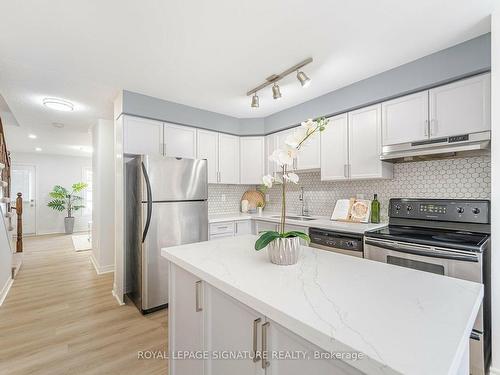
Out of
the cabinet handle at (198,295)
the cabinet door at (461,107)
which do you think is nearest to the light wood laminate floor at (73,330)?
the cabinet handle at (198,295)

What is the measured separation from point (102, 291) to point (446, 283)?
3675mm

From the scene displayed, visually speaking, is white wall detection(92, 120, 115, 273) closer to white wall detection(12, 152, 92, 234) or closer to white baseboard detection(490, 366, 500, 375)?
white baseboard detection(490, 366, 500, 375)

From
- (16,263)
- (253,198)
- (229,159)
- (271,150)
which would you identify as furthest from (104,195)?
(271,150)

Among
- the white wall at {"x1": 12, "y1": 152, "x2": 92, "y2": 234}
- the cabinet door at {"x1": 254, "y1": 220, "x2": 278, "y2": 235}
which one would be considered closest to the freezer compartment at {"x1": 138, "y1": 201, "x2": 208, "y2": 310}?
the cabinet door at {"x1": 254, "y1": 220, "x2": 278, "y2": 235}

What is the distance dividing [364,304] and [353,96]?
2475 mm

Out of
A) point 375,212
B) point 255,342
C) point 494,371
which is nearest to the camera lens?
point 255,342

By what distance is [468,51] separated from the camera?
1.97m

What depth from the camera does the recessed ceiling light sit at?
317 cm

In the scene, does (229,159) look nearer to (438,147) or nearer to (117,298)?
(117,298)

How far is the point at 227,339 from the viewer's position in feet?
3.62

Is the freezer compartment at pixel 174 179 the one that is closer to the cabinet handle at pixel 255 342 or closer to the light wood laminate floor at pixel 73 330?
the light wood laminate floor at pixel 73 330

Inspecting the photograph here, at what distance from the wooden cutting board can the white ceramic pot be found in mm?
2886

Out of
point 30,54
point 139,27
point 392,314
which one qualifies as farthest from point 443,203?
point 30,54

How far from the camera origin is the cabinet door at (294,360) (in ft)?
2.31
